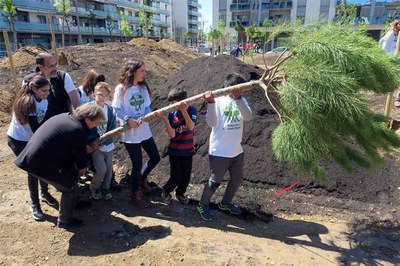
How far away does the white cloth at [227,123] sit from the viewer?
284cm

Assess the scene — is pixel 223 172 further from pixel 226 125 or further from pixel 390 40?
pixel 390 40

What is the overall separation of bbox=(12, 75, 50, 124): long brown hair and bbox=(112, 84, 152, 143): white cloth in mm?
664

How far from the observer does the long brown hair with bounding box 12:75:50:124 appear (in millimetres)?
2718

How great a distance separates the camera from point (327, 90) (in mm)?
2115

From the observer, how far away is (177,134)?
3.13m

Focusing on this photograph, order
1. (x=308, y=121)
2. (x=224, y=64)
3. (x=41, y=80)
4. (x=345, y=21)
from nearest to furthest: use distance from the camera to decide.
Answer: (x=308, y=121) → (x=345, y=21) → (x=41, y=80) → (x=224, y=64)

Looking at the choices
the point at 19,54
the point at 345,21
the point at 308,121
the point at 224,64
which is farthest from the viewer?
the point at 19,54

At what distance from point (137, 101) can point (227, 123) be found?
0.97 meters

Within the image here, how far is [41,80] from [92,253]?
5.10ft

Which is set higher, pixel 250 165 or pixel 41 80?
pixel 41 80

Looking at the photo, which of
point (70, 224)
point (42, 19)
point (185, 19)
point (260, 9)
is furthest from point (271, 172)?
point (185, 19)

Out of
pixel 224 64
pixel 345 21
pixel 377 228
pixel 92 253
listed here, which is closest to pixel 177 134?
pixel 92 253

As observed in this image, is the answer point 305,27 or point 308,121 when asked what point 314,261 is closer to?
point 308,121

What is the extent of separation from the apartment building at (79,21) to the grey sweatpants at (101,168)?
21999 millimetres
